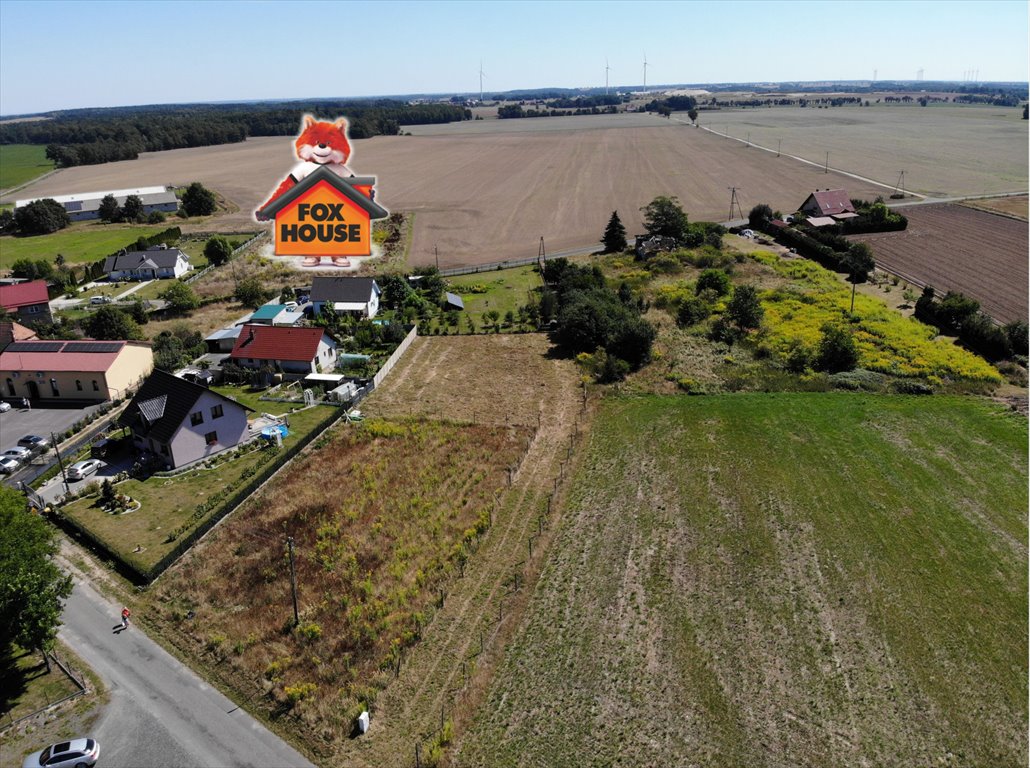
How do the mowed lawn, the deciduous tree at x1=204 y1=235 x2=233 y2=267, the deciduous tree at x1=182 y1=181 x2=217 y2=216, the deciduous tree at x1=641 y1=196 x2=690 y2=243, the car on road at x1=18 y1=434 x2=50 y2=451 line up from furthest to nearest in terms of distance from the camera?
the deciduous tree at x1=182 y1=181 x2=217 y2=216 → the deciduous tree at x1=641 y1=196 x2=690 y2=243 → the deciduous tree at x1=204 y1=235 x2=233 y2=267 → the car on road at x1=18 y1=434 x2=50 y2=451 → the mowed lawn

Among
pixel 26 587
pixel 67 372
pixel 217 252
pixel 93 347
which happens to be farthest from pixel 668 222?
pixel 26 587

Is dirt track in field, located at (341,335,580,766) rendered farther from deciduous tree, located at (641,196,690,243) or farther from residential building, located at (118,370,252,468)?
deciduous tree, located at (641,196,690,243)

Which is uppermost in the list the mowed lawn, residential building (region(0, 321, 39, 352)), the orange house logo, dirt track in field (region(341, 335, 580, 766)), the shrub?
the orange house logo

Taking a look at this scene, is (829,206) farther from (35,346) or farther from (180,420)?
(35,346)

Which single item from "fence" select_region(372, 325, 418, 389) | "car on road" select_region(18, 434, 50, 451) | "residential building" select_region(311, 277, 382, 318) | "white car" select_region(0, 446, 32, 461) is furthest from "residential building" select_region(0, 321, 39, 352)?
"fence" select_region(372, 325, 418, 389)

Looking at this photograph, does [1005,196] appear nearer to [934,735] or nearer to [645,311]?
[645,311]
